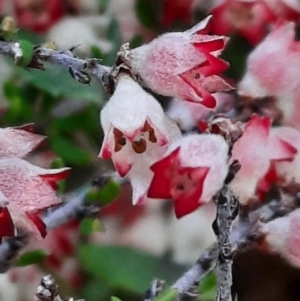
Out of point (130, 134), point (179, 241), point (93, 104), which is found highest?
point (130, 134)

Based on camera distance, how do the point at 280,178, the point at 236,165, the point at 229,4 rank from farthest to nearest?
the point at 229,4, the point at 280,178, the point at 236,165

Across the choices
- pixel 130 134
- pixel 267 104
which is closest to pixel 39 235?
pixel 130 134

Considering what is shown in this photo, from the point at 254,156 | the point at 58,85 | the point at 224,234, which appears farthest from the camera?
the point at 58,85

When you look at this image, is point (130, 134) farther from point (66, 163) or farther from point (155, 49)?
point (66, 163)

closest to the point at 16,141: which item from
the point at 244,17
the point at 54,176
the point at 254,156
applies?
the point at 54,176

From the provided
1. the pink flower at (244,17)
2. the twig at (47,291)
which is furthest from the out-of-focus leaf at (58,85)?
the twig at (47,291)

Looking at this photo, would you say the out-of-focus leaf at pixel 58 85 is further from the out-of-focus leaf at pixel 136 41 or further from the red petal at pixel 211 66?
the red petal at pixel 211 66

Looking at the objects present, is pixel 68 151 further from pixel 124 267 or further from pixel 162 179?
pixel 162 179
